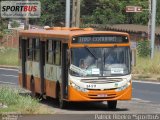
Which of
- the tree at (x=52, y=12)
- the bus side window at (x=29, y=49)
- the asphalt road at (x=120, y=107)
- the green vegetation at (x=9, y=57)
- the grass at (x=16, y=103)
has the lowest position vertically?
the green vegetation at (x=9, y=57)

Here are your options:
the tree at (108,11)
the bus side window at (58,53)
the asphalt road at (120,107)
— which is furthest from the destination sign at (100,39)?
the tree at (108,11)

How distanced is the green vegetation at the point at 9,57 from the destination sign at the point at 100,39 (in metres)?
31.6

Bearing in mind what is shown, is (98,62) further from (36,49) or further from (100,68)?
(36,49)

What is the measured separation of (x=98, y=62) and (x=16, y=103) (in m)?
3.24

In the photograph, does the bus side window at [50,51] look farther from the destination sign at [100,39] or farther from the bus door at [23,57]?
the bus door at [23,57]

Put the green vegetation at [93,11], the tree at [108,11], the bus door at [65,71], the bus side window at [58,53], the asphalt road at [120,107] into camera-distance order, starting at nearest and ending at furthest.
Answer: the asphalt road at [120,107] → the bus door at [65,71] → the bus side window at [58,53] → the green vegetation at [93,11] → the tree at [108,11]

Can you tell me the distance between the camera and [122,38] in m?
20.7

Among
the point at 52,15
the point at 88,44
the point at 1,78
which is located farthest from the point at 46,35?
the point at 52,15

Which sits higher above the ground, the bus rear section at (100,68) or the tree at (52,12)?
the bus rear section at (100,68)

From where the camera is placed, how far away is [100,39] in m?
20.5

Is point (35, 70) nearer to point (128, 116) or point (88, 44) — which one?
point (88, 44)

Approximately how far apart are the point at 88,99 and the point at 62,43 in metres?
2.09

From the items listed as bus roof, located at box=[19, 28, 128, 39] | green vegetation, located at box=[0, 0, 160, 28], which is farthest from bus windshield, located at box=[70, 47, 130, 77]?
green vegetation, located at box=[0, 0, 160, 28]

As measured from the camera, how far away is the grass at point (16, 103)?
1708 centimetres
